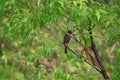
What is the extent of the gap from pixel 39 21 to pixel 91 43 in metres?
0.75

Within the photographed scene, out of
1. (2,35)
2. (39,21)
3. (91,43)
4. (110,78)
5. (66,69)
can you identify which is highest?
(39,21)

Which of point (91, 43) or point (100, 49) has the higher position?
point (91, 43)

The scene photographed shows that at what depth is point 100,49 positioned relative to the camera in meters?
8.48

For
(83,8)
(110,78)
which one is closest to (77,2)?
(83,8)

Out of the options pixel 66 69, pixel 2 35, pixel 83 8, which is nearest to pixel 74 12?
pixel 83 8

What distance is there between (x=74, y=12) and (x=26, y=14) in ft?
2.30

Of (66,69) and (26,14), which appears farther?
(66,69)

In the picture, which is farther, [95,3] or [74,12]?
[95,3]

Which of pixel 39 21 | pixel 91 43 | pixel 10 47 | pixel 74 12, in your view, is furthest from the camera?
pixel 10 47

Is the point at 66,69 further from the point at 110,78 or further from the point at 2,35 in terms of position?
the point at 110,78

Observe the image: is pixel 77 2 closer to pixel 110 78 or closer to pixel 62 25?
pixel 62 25

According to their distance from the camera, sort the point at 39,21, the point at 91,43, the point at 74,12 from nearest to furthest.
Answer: the point at 74,12 < the point at 39,21 < the point at 91,43

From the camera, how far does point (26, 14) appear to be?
3793 mm

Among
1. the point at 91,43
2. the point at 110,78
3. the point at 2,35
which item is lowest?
the point at 2,35
